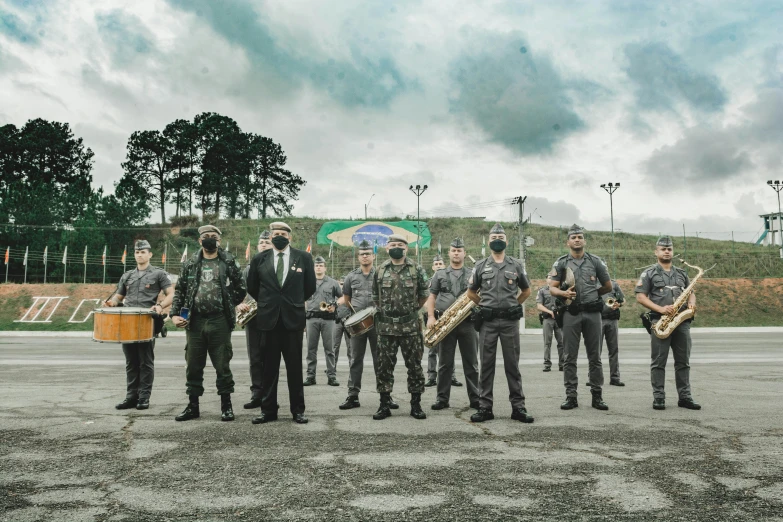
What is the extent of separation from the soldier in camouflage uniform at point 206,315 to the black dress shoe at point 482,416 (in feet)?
9.32

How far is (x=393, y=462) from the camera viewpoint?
5.12 metres

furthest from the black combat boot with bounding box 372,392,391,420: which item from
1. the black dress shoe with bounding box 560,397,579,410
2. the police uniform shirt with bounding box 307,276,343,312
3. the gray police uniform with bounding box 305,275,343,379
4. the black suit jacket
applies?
the police uniform shirt with bounding box 307,276,343,312

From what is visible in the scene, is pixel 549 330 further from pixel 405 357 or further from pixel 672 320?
pixel 405 357

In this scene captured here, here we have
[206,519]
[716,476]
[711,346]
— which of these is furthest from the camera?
[711,346]

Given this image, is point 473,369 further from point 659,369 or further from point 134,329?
point 134,329

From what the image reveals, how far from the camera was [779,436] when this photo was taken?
19.9ft

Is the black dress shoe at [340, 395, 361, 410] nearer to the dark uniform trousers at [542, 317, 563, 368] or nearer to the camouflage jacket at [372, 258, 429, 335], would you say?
the camouflage jacket at [372, 258, 429, 335]

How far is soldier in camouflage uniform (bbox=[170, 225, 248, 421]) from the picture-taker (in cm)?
708

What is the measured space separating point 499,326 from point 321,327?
4.59 m

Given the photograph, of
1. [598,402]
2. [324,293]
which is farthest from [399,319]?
[324,293]

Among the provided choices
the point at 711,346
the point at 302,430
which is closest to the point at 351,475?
the point at 302,430

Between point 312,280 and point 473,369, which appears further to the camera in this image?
point 473,369

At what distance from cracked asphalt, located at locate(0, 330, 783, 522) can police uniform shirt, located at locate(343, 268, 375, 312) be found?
1.64 meters

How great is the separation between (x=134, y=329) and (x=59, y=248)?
44611mm
